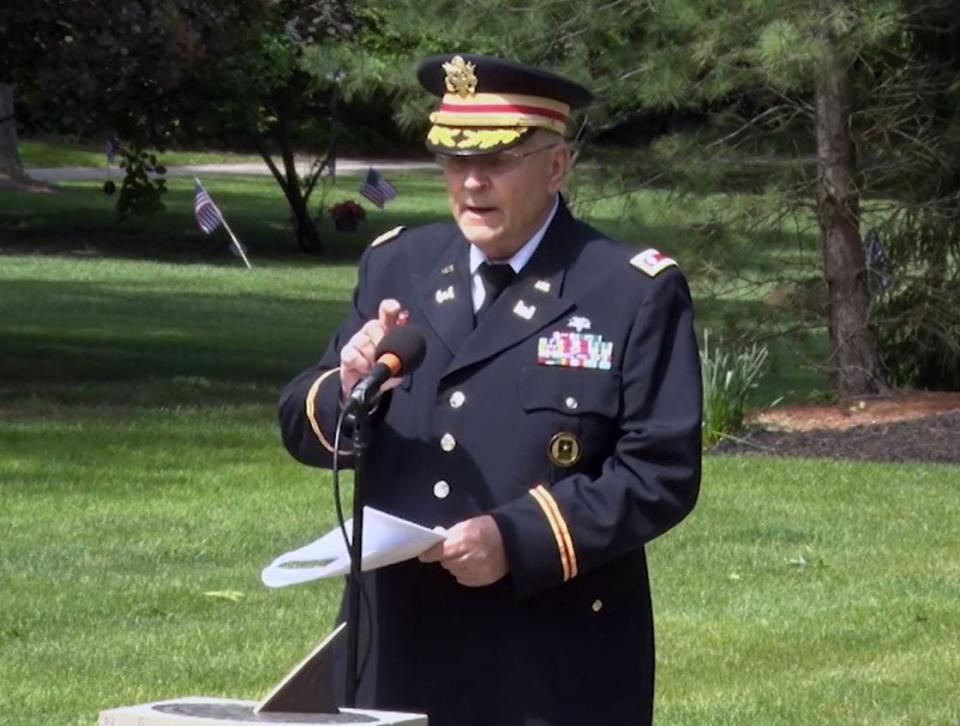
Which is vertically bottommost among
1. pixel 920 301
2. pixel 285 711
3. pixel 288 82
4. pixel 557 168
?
pixel 920 301

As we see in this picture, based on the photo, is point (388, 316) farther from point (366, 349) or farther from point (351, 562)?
point (351, 562)

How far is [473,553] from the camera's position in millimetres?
3346

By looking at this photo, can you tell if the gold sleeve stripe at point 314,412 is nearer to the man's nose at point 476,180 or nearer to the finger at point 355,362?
the finger at point 355,362

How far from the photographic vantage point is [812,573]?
9164 millimetres

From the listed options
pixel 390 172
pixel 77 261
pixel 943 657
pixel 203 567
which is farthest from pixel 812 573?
pixel 390 172

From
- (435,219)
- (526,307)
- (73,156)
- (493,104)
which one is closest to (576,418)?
(526,307)

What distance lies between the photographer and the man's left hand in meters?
3.32

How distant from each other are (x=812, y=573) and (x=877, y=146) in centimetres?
671

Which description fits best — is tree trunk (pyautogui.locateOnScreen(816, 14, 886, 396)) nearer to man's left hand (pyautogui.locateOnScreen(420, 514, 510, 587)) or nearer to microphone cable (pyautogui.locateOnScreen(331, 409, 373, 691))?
microphone cable (pyautogui.locateOnScreen(331, 409, 373, 691))

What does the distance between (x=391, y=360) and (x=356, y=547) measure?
0.94 feet

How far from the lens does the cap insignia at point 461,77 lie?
365 cm

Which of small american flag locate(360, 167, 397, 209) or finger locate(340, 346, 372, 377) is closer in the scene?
finger locate(340, 346, 372, 377)

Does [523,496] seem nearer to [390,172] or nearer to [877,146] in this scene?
[877,146]

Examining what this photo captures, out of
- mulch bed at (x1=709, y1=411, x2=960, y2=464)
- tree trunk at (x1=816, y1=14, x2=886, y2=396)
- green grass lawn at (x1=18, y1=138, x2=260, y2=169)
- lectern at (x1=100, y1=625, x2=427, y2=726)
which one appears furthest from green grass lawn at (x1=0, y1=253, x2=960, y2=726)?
green grass lawn at (x1=18, y1=138, x2=260, y2=169)
